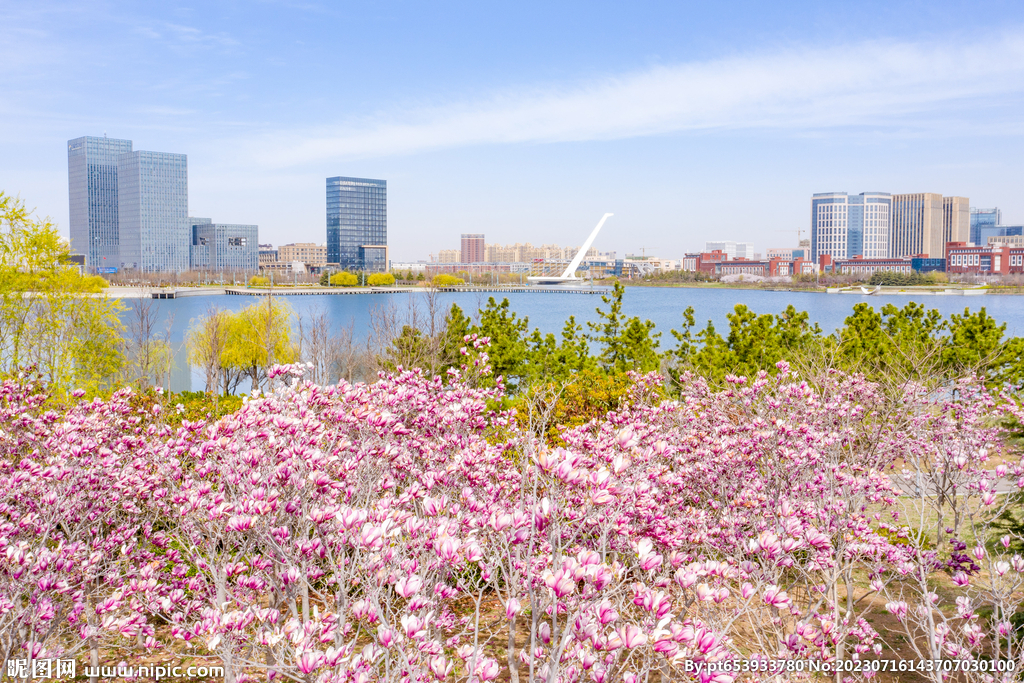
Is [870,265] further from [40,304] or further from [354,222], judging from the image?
[40,304]

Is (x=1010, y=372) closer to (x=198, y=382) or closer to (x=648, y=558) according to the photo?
(x=648, y=558)

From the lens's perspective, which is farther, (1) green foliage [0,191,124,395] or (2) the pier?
(2) the pier

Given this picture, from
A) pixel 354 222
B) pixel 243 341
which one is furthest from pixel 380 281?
pixel 243 341

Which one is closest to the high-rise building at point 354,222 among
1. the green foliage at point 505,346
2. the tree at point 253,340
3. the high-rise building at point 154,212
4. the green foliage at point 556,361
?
the high-rise building at point 154,212

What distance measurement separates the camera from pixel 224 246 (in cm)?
17325

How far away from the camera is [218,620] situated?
2.47 m

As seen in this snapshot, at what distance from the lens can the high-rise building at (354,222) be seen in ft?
597

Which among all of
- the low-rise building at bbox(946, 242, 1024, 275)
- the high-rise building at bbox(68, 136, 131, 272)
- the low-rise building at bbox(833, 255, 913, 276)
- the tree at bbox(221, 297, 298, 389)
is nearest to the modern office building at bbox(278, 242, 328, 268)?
the high-rise building at bbox(68, 136, 131, 272)

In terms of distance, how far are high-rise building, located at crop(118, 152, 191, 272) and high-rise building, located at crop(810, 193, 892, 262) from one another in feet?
586

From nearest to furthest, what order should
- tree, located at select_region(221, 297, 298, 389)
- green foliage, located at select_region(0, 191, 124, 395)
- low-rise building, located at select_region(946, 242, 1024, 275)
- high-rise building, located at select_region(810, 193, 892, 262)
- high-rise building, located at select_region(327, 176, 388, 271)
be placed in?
green foliage, located at select_region(0, 191, 124, 395), tree, located at select_region(221, 297, 298, 389), low-rise building, located at select_region(946, 242, 1024, 275), high-rise building, located at select_region(327, 176, 388, 271), high-rise building, located at select_region(810, 193, 892, 262)

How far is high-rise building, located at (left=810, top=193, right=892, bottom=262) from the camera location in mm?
194000

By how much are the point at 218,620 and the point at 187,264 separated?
191652mm

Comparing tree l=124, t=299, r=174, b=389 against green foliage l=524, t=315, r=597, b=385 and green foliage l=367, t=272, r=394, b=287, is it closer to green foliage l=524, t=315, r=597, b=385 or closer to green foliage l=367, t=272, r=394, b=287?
green foliage l=524, t=315, r=597, b=385

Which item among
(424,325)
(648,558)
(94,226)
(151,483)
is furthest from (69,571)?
(94,226)
